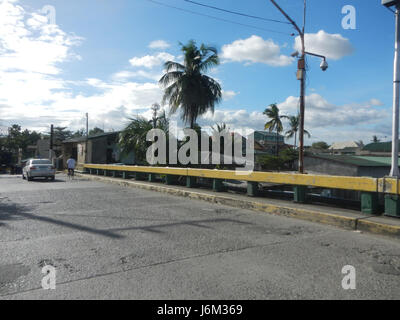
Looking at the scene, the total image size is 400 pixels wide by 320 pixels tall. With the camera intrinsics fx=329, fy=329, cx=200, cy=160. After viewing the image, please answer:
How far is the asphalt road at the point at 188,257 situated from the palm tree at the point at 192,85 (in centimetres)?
1362

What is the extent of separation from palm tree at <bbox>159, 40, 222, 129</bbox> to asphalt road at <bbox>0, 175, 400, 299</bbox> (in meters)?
13.6

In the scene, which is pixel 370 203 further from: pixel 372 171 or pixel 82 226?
pixel 372 171

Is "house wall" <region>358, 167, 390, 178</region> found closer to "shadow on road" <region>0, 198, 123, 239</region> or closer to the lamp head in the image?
the lamp head

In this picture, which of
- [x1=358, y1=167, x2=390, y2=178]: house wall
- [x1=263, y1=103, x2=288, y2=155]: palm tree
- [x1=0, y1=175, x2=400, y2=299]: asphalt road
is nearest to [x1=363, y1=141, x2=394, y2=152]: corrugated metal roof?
[x1=263, y1=103, x2=288, y2=155]: palm tree

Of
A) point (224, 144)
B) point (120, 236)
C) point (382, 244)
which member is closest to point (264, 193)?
point (382, 244)

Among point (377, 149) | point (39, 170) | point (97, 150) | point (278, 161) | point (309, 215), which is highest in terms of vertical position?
point (377, 149)

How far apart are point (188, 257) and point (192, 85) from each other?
17.2 m

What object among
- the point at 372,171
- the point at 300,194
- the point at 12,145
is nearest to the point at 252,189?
the point at 300,194

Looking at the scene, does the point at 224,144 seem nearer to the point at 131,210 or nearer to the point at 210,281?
the point at 131,210

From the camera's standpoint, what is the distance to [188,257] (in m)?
4.70

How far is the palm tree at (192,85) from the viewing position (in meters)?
20.7

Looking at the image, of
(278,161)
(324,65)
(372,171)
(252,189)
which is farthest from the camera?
(278,161)

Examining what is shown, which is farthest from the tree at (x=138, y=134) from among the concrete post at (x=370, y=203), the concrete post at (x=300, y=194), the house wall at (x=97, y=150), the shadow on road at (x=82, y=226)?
the house wall at (x=97, y=150)

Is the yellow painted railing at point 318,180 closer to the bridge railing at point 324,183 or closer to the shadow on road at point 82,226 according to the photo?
the bridge railing at point 324,183
